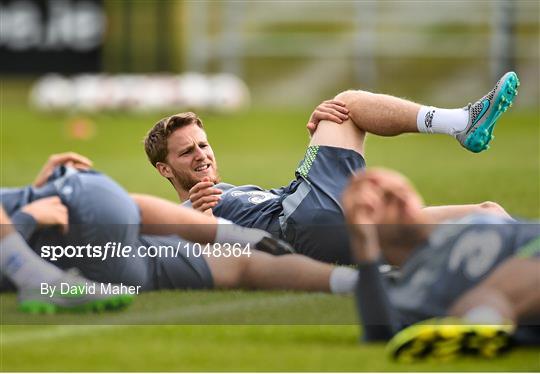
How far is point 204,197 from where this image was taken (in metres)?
4.20

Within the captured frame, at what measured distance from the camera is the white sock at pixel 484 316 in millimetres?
2973

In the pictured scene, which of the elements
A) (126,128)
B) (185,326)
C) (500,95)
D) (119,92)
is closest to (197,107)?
(119,92)

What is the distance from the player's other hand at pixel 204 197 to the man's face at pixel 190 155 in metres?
0.16

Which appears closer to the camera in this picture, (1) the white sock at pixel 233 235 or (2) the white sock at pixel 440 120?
(1) the white sock at pixel 233 235

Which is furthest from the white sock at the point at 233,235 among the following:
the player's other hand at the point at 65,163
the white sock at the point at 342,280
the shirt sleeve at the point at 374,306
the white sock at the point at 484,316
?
the white sock at the point at 484,316

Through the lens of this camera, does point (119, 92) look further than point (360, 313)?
Yes

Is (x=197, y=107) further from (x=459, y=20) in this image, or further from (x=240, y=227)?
(x=240, y=227)

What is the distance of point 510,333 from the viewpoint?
3.01 metres

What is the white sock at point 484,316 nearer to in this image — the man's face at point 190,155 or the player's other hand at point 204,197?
the player's other hand at point 204,197

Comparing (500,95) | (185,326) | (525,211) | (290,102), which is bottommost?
(290,102)

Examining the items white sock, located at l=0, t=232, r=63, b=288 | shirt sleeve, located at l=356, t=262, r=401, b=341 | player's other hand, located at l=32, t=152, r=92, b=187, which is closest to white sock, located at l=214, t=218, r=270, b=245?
player's other hand, located at l=32, t=152, r=92, b=187

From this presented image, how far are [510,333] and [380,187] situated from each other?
0.45m

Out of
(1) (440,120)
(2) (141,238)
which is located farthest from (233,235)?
(1) (440,120)

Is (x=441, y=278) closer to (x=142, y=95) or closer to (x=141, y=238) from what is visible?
(x=141, y=238)
